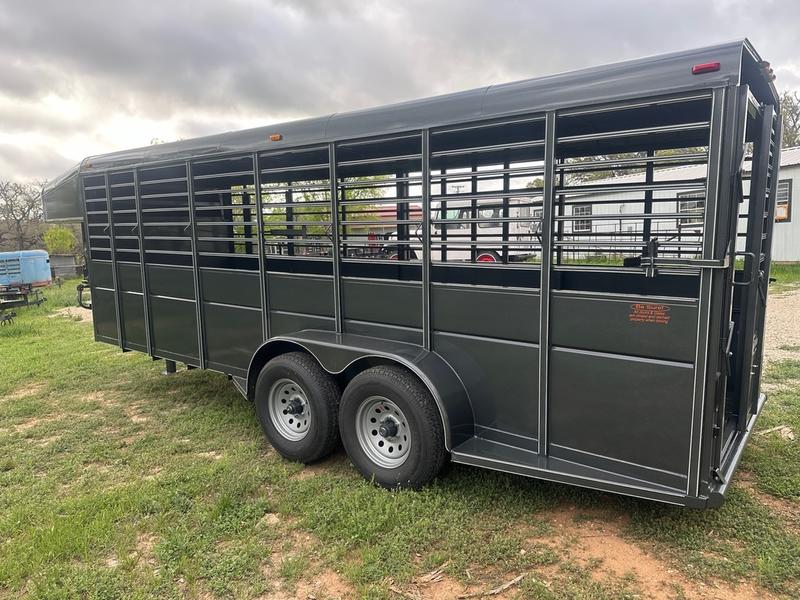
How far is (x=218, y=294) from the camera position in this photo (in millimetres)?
4758

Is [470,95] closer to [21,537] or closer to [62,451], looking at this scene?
[21,537]

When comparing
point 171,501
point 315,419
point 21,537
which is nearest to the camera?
point 21,537

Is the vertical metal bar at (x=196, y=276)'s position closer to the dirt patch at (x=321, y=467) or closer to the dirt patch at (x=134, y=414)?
the dirt patch at (x=134, y=414)

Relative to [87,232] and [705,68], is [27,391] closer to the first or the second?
[87,232]

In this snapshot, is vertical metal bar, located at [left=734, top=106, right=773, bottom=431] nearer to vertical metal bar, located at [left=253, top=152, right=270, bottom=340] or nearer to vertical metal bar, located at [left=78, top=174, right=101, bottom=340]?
vertical metal bar, located at [left=253, top=152, right=270, bottom=340]

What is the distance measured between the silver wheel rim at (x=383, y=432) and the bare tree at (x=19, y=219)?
97.0 feet

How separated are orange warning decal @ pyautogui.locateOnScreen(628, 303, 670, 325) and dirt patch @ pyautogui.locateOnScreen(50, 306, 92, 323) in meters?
11.3

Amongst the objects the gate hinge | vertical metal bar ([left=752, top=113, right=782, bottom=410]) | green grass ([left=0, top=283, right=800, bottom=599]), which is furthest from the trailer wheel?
vertical metal bar ([left=752, top=113, right=782, bottom=410])

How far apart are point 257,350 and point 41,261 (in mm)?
14759

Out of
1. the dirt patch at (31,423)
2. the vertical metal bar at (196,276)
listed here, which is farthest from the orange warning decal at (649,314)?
the dirt patch at (31,423)

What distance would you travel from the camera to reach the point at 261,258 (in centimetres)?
436

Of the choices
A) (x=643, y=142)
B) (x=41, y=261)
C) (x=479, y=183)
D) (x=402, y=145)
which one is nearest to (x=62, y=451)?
(x=402, y=145)

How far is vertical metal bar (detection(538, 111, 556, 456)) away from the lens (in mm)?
2877

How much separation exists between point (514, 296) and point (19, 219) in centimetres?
3176
